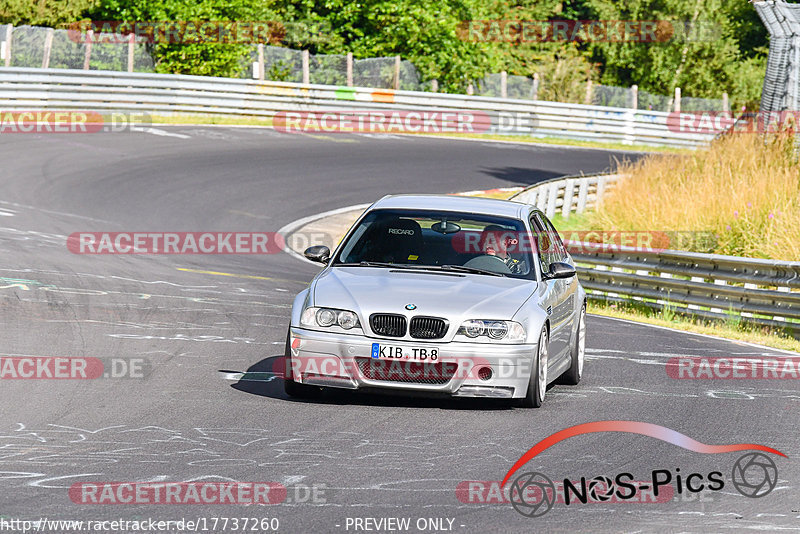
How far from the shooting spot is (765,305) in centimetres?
1576

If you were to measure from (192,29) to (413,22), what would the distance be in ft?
32.3

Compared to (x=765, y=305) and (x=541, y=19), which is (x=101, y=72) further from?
(x=541, y=19)

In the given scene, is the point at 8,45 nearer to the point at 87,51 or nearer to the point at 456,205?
the point at 87,51

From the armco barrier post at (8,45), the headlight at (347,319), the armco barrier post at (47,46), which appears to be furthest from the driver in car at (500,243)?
the armco barrier post at (8,45)

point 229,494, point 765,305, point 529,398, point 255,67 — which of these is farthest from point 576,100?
point 229,494

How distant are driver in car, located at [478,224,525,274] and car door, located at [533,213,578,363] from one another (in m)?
0.26

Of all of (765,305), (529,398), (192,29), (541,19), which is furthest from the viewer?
(541,19)

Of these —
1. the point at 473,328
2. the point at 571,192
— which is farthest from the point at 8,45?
the point at 473,328

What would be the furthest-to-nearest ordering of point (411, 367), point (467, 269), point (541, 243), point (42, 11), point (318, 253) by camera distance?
point (42, 11), point (541, 243), point (318, 253), point (467, 269), point (411, 367)

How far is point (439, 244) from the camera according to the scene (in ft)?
33.6

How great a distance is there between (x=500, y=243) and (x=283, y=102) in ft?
87.2

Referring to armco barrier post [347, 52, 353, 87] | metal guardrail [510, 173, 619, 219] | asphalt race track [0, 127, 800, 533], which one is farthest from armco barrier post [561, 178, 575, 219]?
armco barrier post [347, 52, 353, 87]

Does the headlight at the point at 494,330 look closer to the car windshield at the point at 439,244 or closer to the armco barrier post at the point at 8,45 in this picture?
the car windshield at the point at 439,244

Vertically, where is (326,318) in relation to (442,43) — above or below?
above
